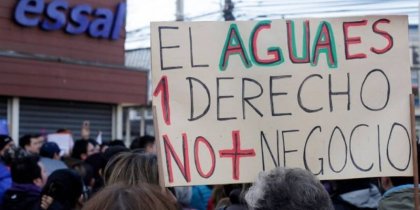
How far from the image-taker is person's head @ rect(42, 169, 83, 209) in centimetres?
430

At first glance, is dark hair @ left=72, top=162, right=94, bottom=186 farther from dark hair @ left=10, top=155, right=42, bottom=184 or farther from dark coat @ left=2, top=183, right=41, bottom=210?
dark coat @ left=2, top=183, right=41, bottom=210

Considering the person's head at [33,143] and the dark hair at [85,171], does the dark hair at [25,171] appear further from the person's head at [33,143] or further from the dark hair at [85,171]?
the person's head at [33,143]

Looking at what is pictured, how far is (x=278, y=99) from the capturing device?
3.16 m

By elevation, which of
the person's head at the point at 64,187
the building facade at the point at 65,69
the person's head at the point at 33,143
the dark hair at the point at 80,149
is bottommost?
the person's head at the point at 64,187

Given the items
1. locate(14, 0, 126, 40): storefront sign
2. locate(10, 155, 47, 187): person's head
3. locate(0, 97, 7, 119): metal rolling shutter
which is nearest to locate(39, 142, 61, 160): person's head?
locate(10, 155, 47, 187): person's head

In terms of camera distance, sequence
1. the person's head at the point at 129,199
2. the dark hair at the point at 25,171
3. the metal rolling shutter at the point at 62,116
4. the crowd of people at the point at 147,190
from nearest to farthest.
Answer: the person's head at the point at 129,199 < the crowd of people at the point at 147,190 < the dark hair at the point at 25,171 < the metal rolling shutter at the point at 62,116

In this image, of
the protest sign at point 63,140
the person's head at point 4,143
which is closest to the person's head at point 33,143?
the person's head at point 4,143

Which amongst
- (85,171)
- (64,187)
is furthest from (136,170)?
(85,171)

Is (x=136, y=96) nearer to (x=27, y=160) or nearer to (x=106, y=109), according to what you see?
(x=106, y=109)

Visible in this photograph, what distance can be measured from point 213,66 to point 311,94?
480 millimetres

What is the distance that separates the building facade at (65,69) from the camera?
1123 centimetres

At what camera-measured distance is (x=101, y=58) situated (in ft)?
41.8

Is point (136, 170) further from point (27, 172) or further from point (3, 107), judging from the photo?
point (3, 107)

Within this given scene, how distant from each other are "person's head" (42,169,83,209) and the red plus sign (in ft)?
5.08
